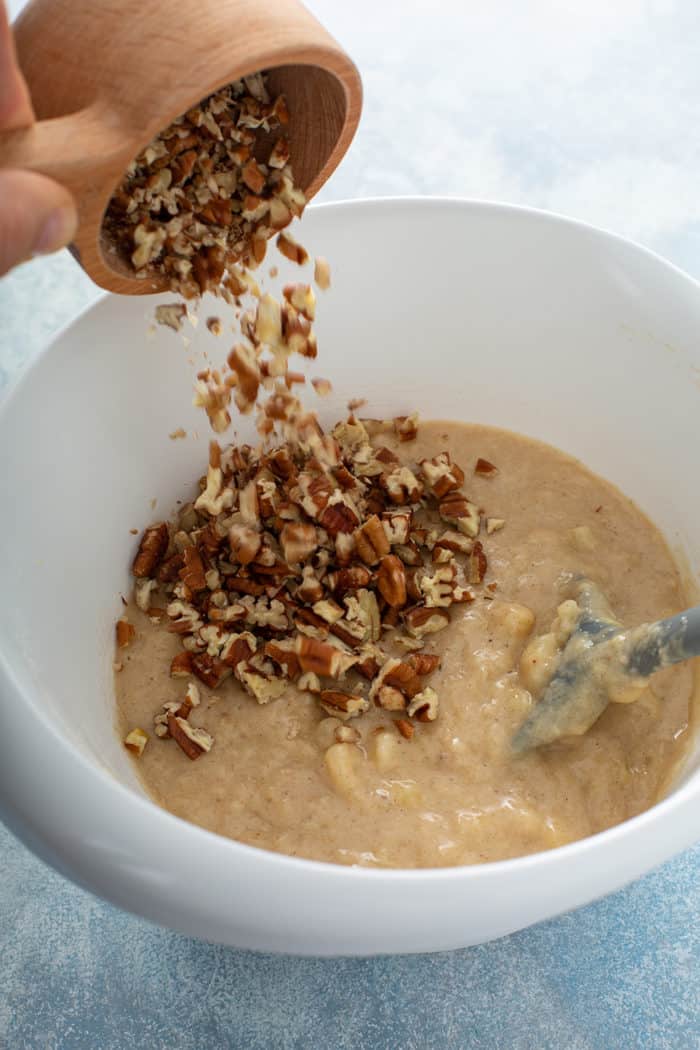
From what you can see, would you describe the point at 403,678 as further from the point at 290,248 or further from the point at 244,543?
the point at 290,248

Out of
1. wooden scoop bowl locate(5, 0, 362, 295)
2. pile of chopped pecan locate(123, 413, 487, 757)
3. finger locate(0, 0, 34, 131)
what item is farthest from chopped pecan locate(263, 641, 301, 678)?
finger locate(0, 0, 34, 131)

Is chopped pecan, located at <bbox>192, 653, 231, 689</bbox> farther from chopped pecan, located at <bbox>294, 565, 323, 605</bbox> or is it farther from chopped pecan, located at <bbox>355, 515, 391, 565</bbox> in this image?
chopped pecan, located at <bbox>355, 515, 391, 565</bbox>

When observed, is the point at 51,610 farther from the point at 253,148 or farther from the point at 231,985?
the point at 253,148

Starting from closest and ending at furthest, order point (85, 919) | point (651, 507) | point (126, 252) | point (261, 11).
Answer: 1. point (261, 11)
2. point (126, 252)
3. point (85, 919)
4. point (651, 507)

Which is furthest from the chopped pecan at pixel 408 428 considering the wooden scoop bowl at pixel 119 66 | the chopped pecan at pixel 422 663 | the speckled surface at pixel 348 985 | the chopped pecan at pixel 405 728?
the speckled surface at pixel 348 985

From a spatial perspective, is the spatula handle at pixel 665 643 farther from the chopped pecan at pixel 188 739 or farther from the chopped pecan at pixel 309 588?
the chopped pecan at pixel 188 739

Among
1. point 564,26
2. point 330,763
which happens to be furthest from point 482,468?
point 564,26
